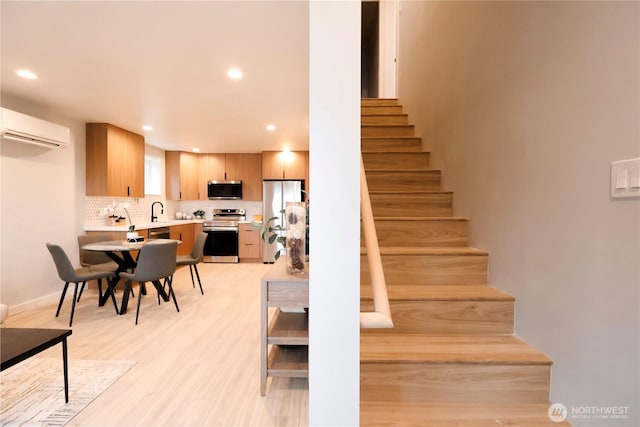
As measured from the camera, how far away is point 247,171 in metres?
6.93

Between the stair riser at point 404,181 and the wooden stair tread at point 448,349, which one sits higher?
the stair riser at point 404,181

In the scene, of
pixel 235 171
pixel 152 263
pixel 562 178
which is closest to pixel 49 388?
pixel 152 263

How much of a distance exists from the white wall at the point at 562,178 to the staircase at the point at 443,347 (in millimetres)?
101

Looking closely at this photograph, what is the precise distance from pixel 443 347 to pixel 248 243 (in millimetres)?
5523

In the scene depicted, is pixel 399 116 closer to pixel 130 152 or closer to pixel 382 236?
pixel 382 236

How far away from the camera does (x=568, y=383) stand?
1.29 meters

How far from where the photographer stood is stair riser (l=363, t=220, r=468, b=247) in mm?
2223

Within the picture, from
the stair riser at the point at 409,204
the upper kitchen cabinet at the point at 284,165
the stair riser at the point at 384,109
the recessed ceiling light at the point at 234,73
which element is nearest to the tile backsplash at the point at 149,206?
the upper kitchen cabinet at the point at 284,165

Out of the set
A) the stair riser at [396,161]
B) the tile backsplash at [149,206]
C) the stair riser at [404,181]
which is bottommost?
the tile backsplash at [149,206]

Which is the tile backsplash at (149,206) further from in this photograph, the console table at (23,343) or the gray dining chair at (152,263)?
the console table at (23,343)

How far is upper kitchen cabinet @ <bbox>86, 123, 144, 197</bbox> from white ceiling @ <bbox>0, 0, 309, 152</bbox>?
29cm

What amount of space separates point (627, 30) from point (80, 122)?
557 centimetres

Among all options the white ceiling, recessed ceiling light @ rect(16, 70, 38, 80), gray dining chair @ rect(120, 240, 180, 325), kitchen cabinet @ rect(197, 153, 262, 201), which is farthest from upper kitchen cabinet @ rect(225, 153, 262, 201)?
recessed ceiling light @ rect(16, 70, 38, 80)

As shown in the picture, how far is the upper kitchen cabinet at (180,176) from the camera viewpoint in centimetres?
668
